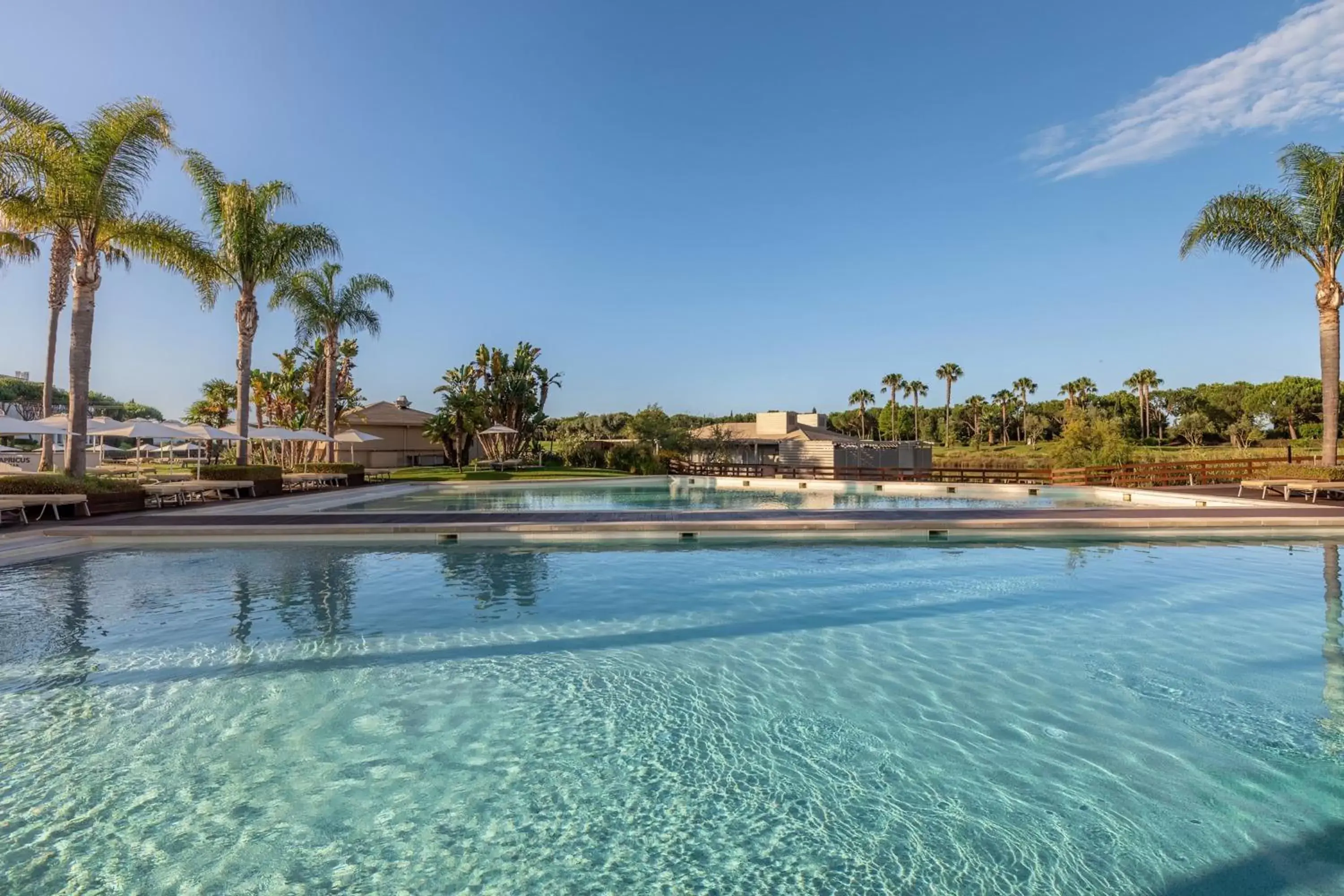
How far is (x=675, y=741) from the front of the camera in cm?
432

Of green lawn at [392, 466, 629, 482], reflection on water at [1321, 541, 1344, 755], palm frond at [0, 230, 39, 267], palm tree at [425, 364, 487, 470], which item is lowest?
reflection on water at [1321, 541, 1344, 755]

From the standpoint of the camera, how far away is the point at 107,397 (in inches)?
3935

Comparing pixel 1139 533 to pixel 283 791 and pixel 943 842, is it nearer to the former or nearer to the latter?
pixel 943 842

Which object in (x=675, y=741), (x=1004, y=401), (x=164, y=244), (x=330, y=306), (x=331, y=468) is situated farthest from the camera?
(x=1004, y=401)

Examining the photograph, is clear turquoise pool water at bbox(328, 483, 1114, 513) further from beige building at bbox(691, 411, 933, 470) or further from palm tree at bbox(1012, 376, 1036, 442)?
palm tree at bbox(1012, 376, 1036, 442)

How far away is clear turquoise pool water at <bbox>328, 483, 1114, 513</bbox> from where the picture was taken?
18.5 m

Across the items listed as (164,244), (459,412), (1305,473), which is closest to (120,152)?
(164,244)

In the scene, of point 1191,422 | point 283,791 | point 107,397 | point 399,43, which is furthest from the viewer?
point 107,397

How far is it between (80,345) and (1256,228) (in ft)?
104

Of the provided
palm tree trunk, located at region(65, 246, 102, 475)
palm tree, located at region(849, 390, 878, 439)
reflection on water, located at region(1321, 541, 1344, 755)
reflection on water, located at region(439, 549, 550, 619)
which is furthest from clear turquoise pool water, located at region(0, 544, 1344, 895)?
palm tree, located at region(849, 390, 878, 439)

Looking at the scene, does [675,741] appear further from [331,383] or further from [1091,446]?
[1091,446]

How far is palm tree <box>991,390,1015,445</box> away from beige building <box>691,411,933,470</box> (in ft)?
95.2

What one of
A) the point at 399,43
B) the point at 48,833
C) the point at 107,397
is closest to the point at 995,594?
the point at 48,833

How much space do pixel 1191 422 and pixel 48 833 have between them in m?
78.4
